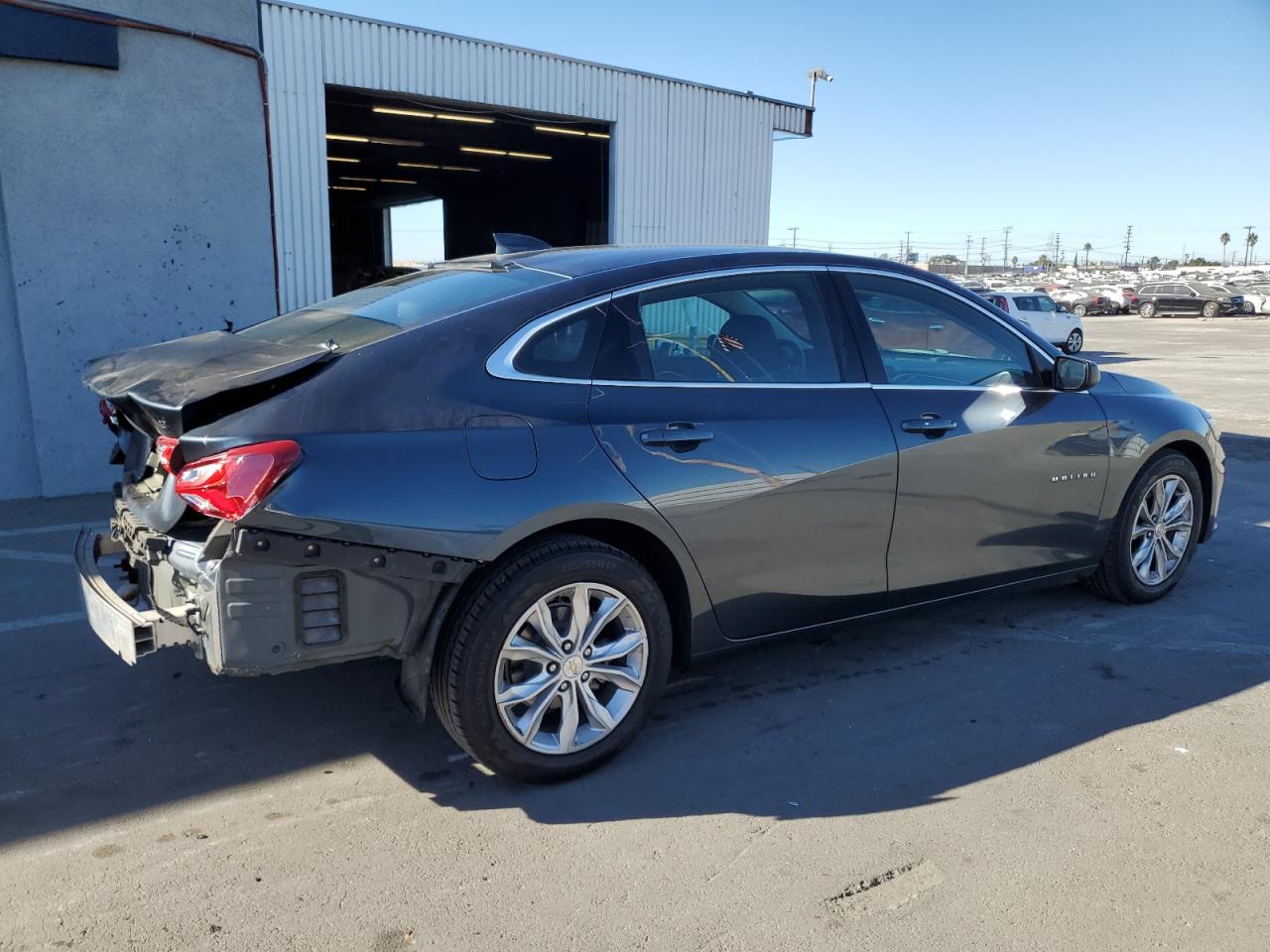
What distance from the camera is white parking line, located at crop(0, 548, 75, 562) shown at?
223 inches

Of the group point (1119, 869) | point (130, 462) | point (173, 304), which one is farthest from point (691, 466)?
point (173, 304)

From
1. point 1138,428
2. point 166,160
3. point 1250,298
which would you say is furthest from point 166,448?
point 1250,298

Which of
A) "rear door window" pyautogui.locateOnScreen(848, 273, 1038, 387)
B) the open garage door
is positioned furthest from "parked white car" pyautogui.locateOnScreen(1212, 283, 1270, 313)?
"rear door window" pyautogui.locateOnScreen(848, 273, 1038, 387)

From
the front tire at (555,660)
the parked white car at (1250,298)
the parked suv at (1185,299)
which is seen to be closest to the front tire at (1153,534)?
the front tire at (555,660)

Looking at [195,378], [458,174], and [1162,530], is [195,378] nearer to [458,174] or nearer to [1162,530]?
[1162,530]

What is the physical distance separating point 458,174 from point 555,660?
2420cm

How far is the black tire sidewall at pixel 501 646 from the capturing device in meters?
3.03

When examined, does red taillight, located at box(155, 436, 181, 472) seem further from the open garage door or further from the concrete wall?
the open garage door

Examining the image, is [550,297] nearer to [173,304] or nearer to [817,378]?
[817,378]

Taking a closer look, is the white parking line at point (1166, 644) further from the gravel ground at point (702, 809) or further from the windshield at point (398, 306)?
the windshield at point (398, 306)

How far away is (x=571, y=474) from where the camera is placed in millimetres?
3123

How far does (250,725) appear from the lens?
12.0ft

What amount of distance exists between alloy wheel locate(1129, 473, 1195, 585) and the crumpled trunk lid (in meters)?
4.03

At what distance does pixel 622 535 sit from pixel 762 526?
1.75ft
